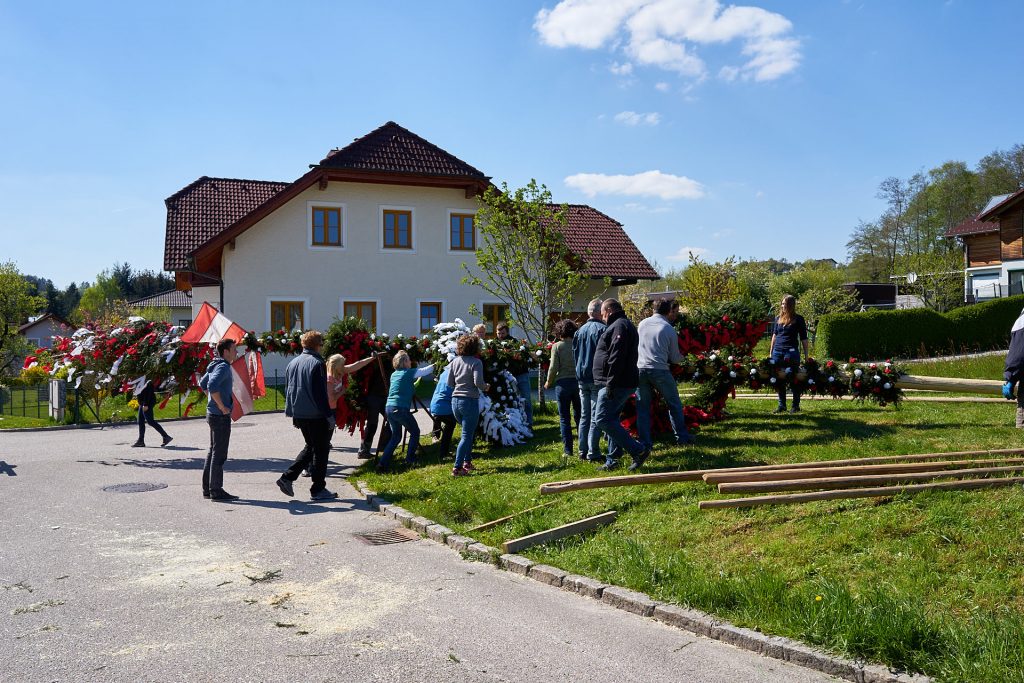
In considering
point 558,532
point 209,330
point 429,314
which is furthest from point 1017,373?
point 429,314

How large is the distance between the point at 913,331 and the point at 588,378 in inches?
917

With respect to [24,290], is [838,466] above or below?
below

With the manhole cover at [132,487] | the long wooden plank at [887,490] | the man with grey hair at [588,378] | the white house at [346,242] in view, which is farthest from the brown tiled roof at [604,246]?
the long wooden plank at [887,490]

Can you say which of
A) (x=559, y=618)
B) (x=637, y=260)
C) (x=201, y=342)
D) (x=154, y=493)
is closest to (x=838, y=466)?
(x=559, y=618)

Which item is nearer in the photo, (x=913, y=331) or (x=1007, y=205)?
(x=913, y=331)

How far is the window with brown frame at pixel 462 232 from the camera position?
99.8ft

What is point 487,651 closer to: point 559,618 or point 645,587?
point 559,618

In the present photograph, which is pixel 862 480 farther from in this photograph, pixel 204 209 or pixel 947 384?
pixel 204 209

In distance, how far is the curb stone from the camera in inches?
176

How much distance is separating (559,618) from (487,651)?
2.52 feet

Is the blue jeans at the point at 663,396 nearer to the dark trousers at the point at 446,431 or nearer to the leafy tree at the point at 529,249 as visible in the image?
the dark trousers at the point at 446,431

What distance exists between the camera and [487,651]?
197 inches

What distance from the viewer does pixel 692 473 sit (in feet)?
26.4

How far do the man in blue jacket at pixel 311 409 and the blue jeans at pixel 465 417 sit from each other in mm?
1521
